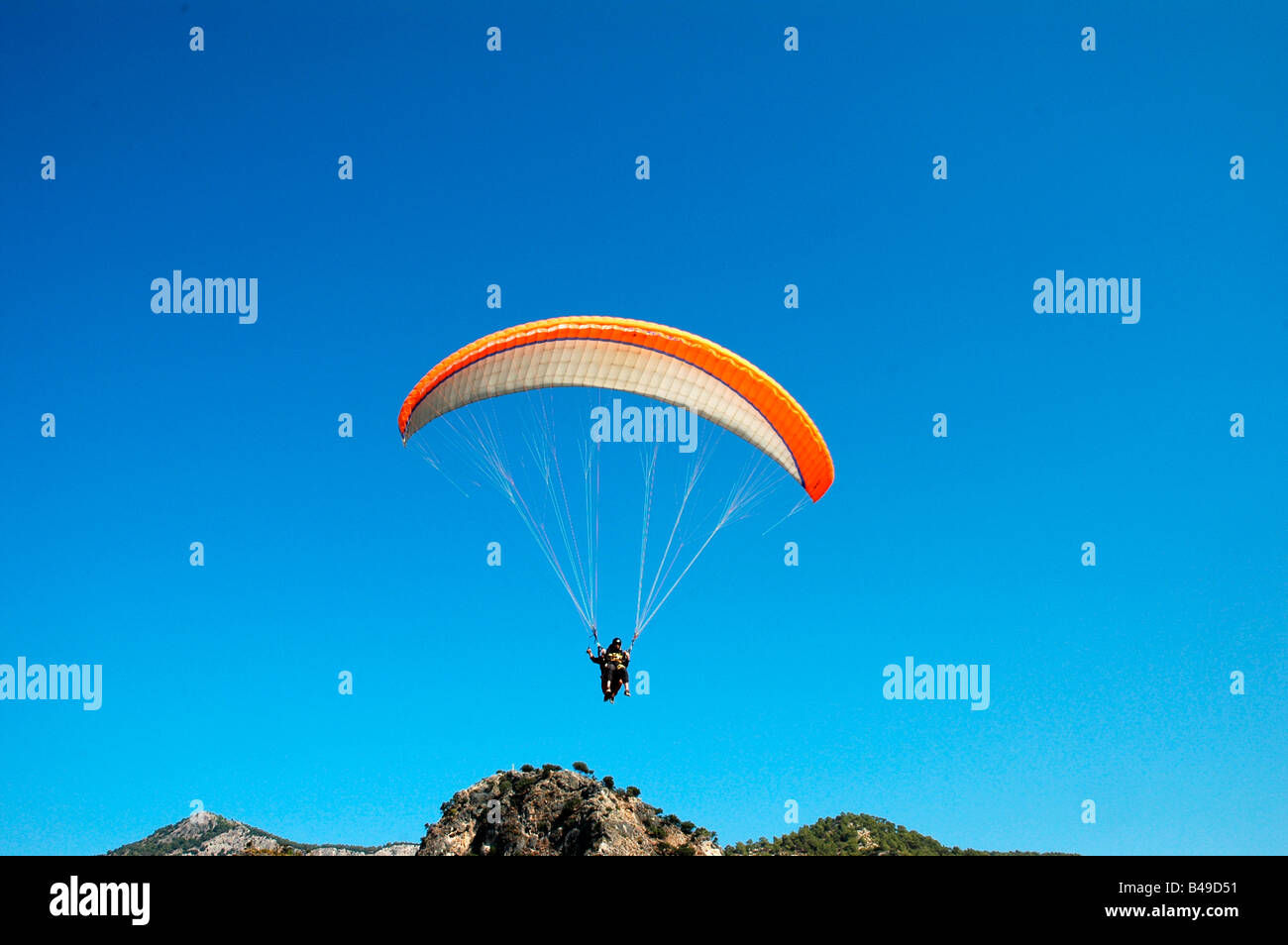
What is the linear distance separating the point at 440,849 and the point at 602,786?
15.6 m

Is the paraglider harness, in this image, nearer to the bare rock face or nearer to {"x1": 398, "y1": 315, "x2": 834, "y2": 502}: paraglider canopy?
{"x1": 398, "y1": 315, "x2": 834, "y2": 502}: paraglider canopy

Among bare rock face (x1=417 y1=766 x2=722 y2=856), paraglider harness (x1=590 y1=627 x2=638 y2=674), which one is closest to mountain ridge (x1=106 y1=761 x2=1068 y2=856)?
bare rock face (x1=417 y1=766 x2=722 y2=856)

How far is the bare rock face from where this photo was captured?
3460 inches

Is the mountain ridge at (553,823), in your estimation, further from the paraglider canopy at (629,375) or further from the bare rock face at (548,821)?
the paraglider canopy at (629,375)

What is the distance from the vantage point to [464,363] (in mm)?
26297

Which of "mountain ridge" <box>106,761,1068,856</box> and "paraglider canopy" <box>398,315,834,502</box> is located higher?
"paraglider canopy" <box>398,315,834,502</box>

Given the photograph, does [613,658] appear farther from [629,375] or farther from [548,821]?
[548,821]

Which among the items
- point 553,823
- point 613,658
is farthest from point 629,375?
point 553,823

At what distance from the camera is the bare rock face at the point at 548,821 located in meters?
87.9

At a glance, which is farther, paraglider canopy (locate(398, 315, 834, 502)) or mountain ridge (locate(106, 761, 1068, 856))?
mountain ridge (locate(106, 761, 1068, 856))

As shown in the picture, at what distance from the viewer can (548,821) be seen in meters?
92.6

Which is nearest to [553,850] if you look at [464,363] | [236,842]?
[464,363]

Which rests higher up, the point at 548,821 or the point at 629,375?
the point at 629,375
